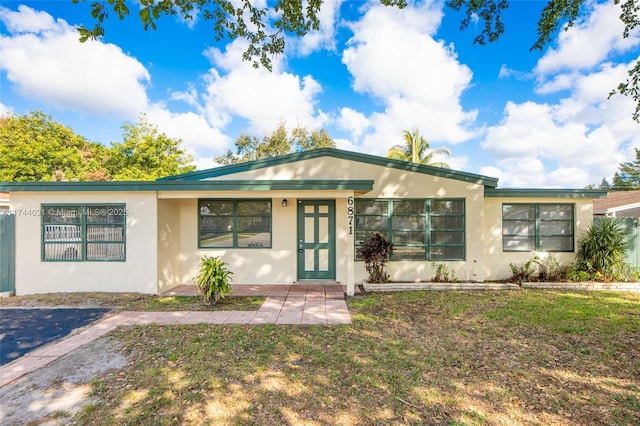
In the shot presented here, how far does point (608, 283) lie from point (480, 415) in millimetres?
8193

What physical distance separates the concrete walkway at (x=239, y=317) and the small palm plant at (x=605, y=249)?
24.4ft

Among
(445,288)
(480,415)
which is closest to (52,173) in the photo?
(445,288)

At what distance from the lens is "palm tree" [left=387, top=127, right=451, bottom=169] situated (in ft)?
74.3

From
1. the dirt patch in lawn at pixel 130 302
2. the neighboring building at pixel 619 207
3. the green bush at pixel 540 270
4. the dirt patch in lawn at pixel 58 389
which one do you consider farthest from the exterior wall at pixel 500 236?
the dirt patch in lawn at pixel 58 389

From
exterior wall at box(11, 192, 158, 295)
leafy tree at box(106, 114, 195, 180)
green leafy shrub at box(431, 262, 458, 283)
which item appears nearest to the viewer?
exterior wall at box(11, 192, 158, 295)

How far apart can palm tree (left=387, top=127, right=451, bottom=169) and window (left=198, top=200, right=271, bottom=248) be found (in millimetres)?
16662

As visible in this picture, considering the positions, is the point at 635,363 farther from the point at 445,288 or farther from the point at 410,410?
the point at 445,288

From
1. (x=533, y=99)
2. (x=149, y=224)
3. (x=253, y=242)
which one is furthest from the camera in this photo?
(x=533, y=99)

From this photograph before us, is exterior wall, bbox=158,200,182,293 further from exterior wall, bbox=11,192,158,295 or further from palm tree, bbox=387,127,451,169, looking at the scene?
palm tree, bbox=387,127,451,169

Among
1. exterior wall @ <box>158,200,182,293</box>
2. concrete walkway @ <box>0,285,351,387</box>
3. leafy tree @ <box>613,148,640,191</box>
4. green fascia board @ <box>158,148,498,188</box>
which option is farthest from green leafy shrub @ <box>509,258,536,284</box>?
leafy tree @ <box>613,148,640,191</box>

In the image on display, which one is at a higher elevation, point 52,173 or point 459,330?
point 52,173

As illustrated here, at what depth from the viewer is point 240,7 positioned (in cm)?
510

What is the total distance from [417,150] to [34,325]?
74.8ft

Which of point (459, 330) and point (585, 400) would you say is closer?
point (585, 400)
